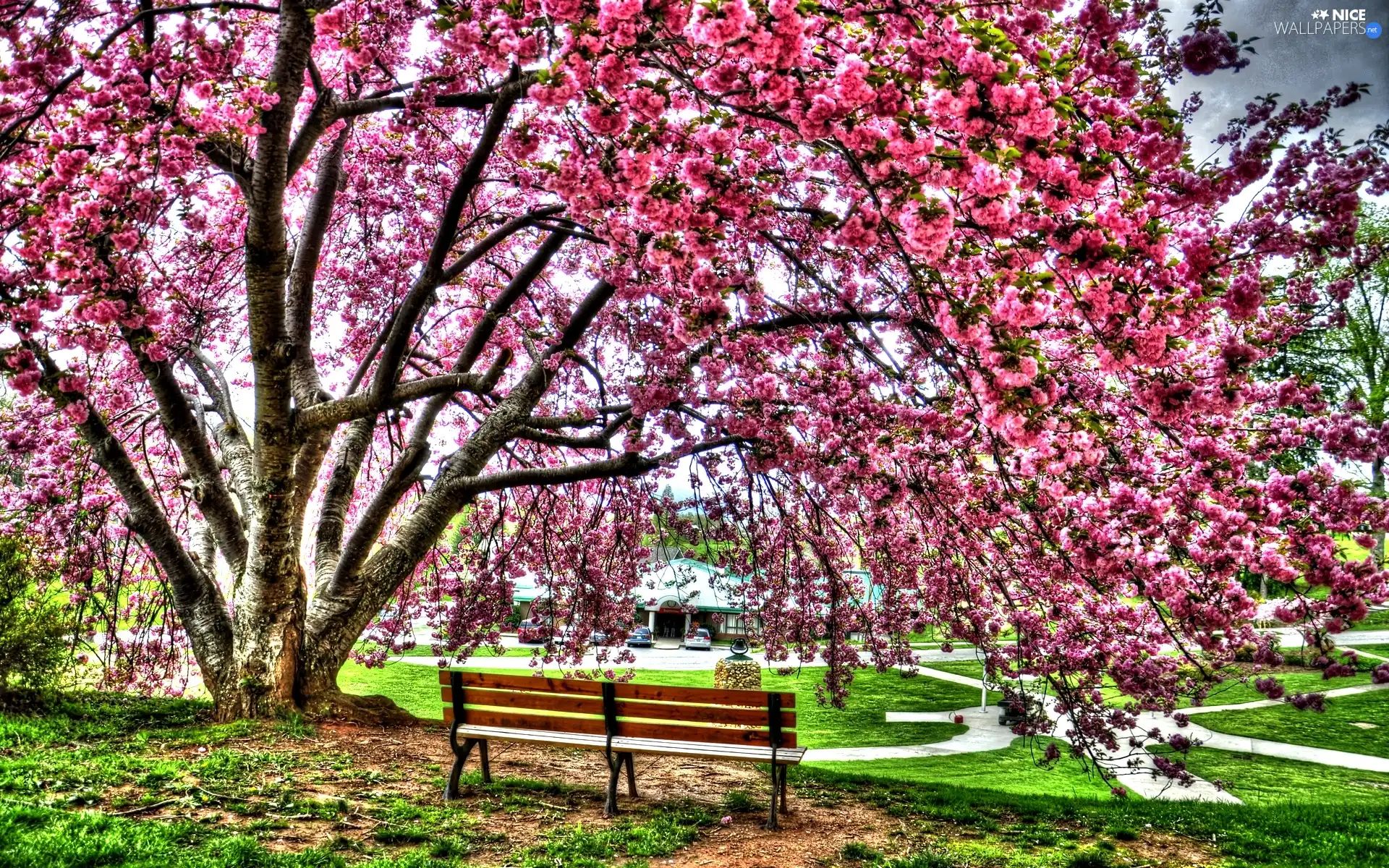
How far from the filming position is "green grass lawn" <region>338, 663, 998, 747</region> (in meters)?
14.3

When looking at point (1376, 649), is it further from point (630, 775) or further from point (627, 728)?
point (627, 728)

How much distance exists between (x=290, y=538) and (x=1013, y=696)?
6.57 meters

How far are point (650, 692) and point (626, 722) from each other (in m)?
0.29

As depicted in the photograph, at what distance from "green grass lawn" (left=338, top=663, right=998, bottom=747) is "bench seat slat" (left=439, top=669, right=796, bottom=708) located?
6738 mm

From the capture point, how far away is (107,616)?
795 centimetres

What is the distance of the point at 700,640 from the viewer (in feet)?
105

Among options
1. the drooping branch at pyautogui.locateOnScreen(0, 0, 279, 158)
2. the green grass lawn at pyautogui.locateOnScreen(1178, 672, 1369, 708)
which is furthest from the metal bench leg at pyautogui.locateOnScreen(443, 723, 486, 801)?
the green grass lawn at pyautogui.locateOnScreen(1178, 672, 1369, 708)

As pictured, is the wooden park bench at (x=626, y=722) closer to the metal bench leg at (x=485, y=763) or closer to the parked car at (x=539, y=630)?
the metal bench leg at (x=485, y=763)

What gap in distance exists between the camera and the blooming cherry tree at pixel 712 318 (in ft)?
10.3

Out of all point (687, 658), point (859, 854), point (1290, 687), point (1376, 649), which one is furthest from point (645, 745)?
point (1376, 649)

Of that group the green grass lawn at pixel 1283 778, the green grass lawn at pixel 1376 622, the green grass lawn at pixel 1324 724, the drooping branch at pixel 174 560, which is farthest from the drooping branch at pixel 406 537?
the green grass lawn at pixel 1376 622

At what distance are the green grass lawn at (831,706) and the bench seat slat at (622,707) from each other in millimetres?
6725

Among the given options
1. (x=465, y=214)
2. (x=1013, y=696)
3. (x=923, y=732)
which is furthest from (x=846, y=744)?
(x=465, y=214)

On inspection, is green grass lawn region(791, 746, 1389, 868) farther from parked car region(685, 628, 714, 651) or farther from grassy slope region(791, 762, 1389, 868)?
parked car region(685, 628, 714, 651)
